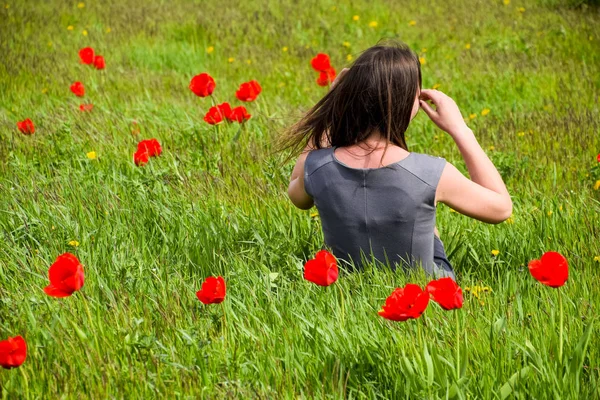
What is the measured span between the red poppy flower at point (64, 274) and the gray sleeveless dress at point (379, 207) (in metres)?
0.93

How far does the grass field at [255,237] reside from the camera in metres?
2.04

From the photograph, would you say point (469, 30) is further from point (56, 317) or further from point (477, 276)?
point (56, 317)

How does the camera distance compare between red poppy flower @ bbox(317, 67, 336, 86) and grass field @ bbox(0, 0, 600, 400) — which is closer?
grass field @ bbox(0, 0, 600, 400)

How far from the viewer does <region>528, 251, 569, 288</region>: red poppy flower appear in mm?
1841

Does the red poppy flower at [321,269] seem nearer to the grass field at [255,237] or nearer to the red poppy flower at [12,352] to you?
the grass field at [255,237]

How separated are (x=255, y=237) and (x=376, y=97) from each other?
0.88m

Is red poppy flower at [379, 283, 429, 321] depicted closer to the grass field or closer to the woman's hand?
the grass field

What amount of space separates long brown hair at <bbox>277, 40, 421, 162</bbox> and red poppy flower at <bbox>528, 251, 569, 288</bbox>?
29.3 inches

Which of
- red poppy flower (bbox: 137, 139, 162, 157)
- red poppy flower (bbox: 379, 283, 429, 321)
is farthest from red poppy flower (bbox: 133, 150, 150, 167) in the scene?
red poppy flower (bbox: 379, 283, 429, 321)

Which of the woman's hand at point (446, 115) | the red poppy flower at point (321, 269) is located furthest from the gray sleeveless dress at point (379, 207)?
the red poppy flower at point (321, 269)

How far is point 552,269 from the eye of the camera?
1849mm

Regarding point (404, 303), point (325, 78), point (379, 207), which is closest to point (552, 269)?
point (404, 303)

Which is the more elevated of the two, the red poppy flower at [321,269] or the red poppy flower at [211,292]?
the red poppy flower at [321,269]

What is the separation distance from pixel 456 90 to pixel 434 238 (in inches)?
118
